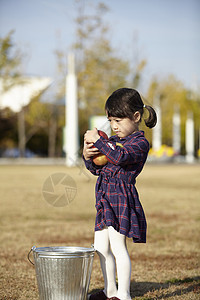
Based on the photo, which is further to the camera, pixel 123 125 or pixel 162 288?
pixel 162 288

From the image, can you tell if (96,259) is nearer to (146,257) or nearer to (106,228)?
(146,257)

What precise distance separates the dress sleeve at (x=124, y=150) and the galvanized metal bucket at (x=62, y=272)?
1.96ft

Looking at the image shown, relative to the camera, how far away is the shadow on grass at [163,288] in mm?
3953

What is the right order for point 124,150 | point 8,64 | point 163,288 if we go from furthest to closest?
point 8,64
point 163,288
point 124,150

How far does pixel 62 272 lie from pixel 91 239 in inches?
139

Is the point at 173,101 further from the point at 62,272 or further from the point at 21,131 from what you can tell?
the point at 62,272

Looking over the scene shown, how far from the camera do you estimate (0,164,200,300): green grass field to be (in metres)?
4.26

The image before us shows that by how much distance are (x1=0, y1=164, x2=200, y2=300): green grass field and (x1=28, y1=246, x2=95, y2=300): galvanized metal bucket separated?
693 mm

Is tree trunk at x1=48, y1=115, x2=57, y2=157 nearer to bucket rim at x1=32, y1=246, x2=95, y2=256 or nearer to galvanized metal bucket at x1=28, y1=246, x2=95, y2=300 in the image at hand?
bucket rim at x1=32, y1=246, x2=95, y2=256

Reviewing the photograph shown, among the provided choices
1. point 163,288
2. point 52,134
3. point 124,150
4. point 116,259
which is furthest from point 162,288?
point 52,134

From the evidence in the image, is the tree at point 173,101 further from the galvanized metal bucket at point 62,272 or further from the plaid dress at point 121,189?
the galvanized metal bucket at point 62,272

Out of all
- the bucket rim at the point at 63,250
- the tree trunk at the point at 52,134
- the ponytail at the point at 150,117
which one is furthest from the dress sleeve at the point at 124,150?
the tree trunk at the point at 52,134

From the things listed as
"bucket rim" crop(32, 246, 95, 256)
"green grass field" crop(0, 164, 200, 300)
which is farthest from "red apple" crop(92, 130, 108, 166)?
"green grass field" crop(0, 164, 200, 300)

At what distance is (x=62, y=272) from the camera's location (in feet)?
10.5
